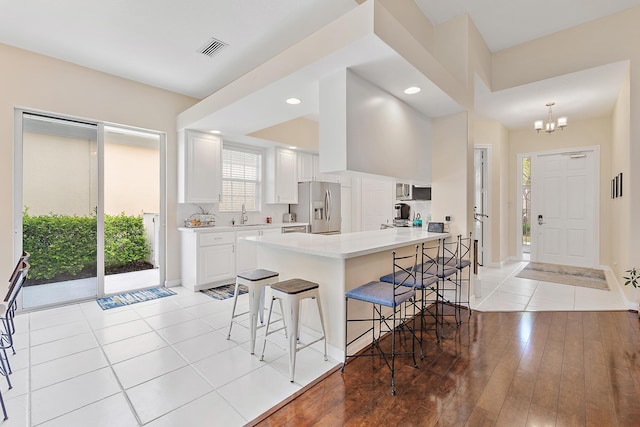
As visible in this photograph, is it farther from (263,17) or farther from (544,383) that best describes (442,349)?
(263,17)

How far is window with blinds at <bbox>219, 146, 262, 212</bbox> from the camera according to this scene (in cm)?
540

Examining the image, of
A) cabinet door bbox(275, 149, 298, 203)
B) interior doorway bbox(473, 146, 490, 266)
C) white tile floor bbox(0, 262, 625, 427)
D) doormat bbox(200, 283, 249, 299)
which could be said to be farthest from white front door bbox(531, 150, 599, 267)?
doormat bbox(200, 283, 249, 299)

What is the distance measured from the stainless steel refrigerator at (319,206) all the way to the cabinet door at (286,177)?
187 mm

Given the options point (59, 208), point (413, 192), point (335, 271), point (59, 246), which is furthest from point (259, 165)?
point (335, 271)

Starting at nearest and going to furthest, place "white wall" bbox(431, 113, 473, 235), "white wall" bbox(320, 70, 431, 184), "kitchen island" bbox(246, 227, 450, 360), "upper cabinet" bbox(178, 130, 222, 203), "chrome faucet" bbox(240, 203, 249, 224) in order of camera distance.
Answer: "kitchen island" bbox(246, 227, 450, 360) < "white wall" bbox(320, 70, 431, 184) < "white wall" bbox(431, 113, 473, 235) < "upper cabinet" bbox(178, 130, 222, 203) < "chrome faucet" bbox(240, 203, 249, 224)

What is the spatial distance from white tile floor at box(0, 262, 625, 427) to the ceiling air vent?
123 inches

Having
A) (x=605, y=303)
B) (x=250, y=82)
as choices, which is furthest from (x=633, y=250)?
(x=250, y=82)

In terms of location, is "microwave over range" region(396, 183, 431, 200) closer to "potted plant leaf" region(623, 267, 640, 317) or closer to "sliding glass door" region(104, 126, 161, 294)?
"potted plant leaf" region(623, 267, 640, 317)

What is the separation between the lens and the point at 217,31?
3246 millimetres

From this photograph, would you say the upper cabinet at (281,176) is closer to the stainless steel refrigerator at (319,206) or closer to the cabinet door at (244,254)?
the stainless steel refrigerator at (319,206)

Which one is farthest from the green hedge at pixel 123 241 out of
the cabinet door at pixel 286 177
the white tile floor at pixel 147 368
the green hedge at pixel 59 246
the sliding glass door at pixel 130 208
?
the cabinet door at pixel 286 177

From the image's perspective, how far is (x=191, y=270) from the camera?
4.54m

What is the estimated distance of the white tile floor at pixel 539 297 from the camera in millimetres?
3713

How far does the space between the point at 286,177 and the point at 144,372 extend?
13.8 ft
